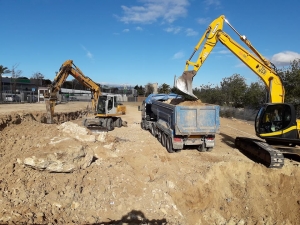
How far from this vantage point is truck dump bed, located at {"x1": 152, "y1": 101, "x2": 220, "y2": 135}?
10047mm

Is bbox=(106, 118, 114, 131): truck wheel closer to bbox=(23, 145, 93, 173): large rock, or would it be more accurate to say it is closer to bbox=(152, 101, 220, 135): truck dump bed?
bbox=(152, 101, 220, 135): truck dump bed

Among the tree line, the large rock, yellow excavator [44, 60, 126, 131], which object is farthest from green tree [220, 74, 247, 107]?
the large rock

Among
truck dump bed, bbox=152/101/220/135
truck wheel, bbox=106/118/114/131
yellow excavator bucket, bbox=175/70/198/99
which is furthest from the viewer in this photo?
truck wheel, bbox=106/118/114/131

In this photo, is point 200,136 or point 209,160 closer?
point 209,160

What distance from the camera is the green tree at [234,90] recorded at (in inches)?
1303

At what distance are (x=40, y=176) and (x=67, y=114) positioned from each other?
17.0m

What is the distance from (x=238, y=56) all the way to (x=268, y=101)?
2348mm

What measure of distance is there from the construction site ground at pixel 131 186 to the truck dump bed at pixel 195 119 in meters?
1.11

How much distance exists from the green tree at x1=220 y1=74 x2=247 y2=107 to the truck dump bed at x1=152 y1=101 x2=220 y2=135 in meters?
23.8

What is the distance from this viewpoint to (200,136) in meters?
10.7

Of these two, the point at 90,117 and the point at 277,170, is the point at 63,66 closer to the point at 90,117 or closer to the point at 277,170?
the point at 90,117

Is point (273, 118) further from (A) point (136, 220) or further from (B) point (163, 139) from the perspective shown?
(A) point (136, 220)

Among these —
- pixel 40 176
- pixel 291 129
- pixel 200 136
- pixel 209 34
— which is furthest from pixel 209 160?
pixel 40 176

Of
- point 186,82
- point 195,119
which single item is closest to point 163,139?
point 195,119
